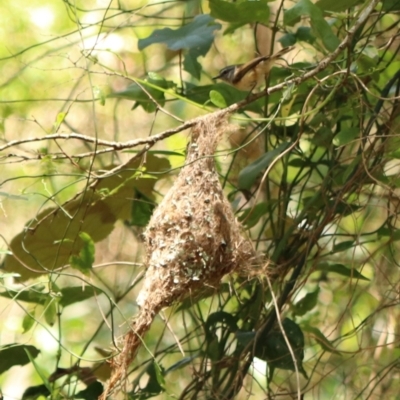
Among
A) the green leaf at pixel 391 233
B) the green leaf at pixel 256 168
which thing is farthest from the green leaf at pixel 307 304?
the green leaf at pixel 256 168

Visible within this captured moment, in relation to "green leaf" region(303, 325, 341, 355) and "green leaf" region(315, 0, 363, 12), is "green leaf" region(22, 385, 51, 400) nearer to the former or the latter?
"green leaf" region(303, 325, 341, 355)

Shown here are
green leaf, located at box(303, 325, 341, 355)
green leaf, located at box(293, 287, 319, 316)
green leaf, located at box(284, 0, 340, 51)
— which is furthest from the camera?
green leaf, located at box(293, 287, 319, 316)

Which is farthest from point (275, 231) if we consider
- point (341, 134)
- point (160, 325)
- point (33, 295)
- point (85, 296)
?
point (160, 325)

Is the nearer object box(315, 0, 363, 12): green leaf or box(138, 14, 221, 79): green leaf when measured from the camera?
box(315, 0, 363, 12): green leaf

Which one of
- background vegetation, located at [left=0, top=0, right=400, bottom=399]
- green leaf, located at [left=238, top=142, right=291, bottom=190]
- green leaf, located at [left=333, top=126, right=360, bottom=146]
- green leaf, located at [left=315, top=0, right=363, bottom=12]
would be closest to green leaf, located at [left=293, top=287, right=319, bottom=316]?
background vegetation, located at [left=0, top=0, right=400, bottom=399]

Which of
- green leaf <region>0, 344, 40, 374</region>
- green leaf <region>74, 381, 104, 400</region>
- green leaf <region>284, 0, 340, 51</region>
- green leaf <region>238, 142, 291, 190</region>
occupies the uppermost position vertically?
green leaf <region>284, 0, 340, 51</region>

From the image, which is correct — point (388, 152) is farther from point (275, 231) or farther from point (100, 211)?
point (100, 211)

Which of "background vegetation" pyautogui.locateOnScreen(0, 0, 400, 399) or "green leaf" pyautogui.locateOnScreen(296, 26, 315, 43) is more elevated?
"green leaf" pyautogui.locateOnScreen(296, 26, 315, 43)
